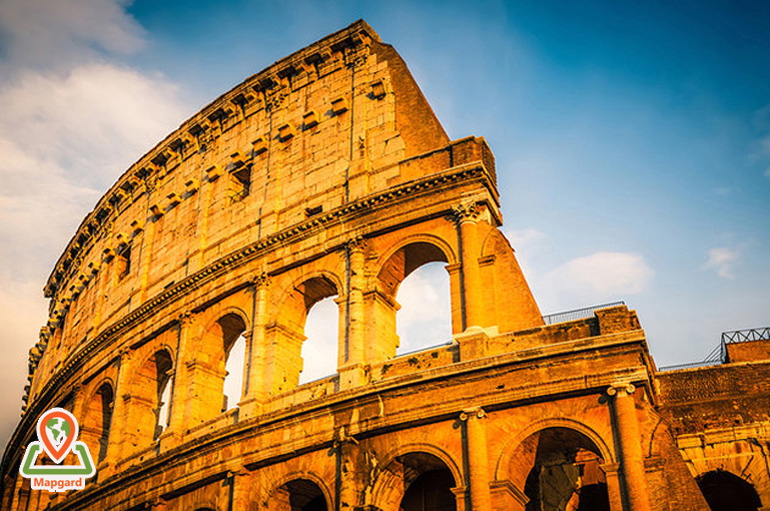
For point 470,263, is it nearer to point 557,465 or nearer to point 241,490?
point 557,465

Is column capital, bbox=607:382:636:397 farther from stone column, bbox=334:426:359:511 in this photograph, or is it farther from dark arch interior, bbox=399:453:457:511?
stone column, bbox=334:426:359:511

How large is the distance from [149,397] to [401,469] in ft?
35.3

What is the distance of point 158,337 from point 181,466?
5.31 m

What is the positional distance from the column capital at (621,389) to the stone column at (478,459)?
2611 millimetres

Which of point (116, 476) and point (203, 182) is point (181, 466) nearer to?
point (116, 476)

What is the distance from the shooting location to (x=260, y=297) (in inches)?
895

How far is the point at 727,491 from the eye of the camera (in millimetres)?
21672

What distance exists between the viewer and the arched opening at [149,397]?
25516 millimetres

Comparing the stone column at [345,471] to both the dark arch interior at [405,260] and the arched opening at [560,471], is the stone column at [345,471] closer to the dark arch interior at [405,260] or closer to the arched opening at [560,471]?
the arched opening at [560,471]

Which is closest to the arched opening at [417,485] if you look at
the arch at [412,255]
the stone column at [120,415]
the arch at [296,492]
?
the arch at [296,492]

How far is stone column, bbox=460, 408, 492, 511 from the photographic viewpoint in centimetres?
1660

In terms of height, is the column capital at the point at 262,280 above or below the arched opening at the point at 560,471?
above

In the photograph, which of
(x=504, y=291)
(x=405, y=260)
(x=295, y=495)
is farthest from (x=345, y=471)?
(x=405, y=260)

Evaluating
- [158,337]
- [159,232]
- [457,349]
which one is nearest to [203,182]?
[159,232]
